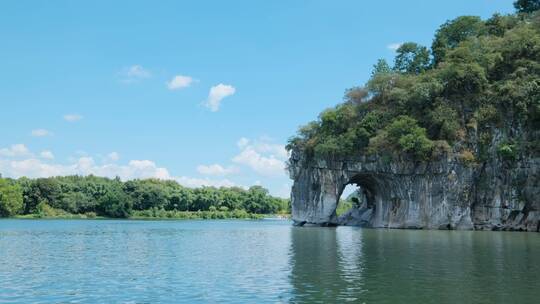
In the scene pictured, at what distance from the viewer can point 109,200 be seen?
339 feet

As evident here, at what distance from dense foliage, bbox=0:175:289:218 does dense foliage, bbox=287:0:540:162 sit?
5673 centimetres

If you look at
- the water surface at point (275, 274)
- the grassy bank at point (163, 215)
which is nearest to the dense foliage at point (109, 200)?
the grassy bank at point (163, 215)

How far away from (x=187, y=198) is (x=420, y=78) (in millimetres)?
70566

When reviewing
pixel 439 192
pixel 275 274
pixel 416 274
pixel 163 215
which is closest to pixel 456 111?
pixel 439 192

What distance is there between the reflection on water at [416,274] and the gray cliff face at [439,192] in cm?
2097

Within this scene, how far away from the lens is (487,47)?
54.3m

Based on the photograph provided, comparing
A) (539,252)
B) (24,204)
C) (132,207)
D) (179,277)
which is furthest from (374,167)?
(24,204)

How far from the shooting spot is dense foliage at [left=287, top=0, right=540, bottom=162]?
164 ft

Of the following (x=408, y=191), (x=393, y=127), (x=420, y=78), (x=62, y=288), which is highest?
(x=420, y=78)

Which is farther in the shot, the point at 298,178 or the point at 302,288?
the point at 298,178

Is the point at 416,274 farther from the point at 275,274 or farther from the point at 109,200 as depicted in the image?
the point at 109,200

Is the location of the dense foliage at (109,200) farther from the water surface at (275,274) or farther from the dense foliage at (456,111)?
the water surface at (275,274)

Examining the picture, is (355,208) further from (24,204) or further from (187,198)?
(24,204)

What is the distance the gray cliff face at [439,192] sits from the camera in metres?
48.9
